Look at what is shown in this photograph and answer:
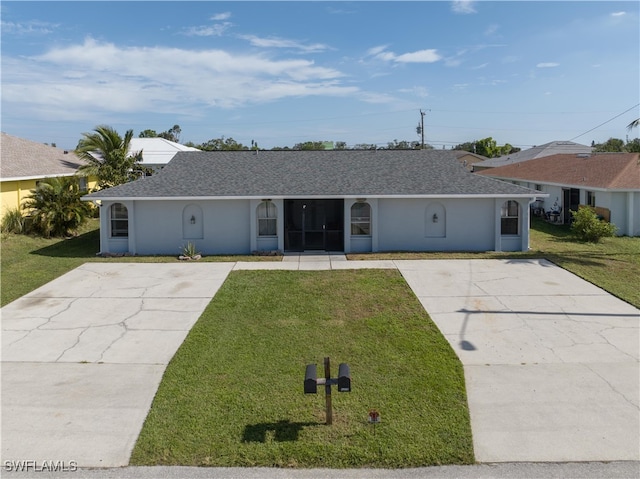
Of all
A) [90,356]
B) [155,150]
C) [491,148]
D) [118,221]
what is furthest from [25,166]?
[491,148]

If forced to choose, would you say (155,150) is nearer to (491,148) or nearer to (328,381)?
(328,381)

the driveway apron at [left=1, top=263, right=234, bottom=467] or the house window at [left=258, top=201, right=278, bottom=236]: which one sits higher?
the house window at [left=258, top=201, right=278, bottom=236]

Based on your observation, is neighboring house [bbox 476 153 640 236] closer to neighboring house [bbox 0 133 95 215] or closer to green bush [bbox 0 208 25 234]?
green bush [bbox 0 208 25 234]

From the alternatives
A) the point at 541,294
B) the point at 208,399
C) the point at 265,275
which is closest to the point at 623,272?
the point at 541,294

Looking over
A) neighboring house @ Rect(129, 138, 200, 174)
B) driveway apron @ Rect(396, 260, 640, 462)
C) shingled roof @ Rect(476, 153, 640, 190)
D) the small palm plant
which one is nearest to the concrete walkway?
driveway apron @ Rect(396, 260, 640, 462)

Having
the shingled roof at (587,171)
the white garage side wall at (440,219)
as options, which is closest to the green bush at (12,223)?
the white garage side wall at (440,219)

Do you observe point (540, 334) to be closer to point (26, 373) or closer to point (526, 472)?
point (526, 472)
